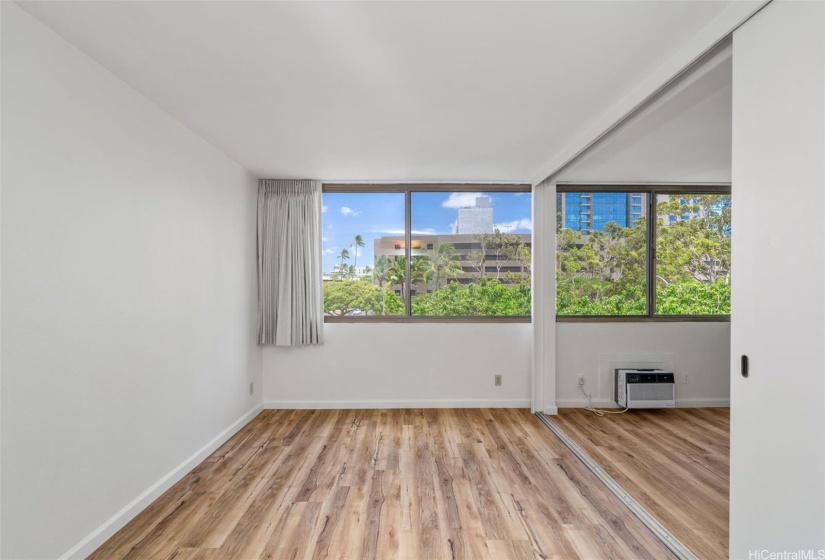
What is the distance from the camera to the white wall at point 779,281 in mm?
1249

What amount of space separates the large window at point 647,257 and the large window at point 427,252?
588mm

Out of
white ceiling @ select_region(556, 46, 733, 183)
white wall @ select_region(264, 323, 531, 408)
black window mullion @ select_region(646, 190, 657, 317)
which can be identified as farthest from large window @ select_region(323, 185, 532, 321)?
black window mullion @ select_region(646, 190, 657, 317)

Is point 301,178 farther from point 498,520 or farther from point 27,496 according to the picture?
point 498,520

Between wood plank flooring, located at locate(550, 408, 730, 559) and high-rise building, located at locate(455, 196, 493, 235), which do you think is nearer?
wood plank flooring, located at locate(550, 408, 730, 559)

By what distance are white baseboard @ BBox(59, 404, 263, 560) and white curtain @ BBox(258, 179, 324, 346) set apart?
1078 millimetres

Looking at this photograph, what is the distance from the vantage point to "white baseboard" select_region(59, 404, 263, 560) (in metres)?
1.93

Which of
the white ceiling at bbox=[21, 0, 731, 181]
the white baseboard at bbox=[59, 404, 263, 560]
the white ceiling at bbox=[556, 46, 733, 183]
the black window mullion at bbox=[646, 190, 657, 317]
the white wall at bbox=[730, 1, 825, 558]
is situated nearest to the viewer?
the white wall at bbox=[730, 1, 825, 558]

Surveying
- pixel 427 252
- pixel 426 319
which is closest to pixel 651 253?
pixel 427 252

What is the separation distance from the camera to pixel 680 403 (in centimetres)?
427

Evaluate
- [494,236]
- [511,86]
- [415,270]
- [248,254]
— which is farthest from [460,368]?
[511,86]

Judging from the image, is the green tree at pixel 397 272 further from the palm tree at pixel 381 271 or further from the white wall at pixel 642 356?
the white wall at pixel 642 356

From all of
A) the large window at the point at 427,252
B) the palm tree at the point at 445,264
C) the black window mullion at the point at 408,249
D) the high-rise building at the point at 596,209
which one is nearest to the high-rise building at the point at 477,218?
the large window at the point at 427,252

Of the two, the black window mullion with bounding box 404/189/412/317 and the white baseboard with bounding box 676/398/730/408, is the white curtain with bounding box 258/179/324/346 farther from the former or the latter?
the white baseboard with bounding box 676/398/730/408

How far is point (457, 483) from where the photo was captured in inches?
104
